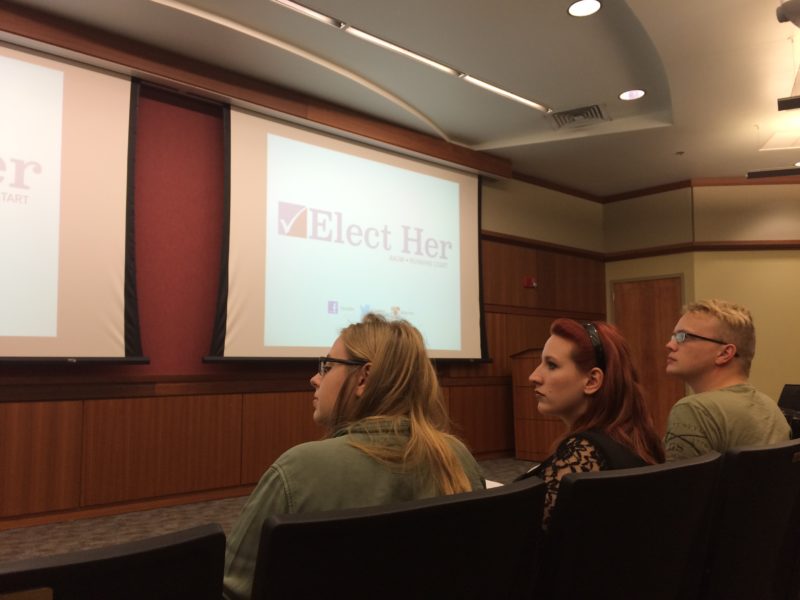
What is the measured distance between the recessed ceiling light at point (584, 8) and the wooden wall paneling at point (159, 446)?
3.61m

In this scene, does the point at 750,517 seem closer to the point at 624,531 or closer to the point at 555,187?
the point at 624,531

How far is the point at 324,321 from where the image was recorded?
5137 mm

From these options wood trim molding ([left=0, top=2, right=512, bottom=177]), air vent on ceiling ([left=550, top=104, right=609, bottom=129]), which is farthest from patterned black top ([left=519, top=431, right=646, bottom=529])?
air vent on ceiling ([left=550, top=104, right=609, bottom=129])

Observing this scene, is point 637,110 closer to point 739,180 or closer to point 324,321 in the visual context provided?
point 739,180

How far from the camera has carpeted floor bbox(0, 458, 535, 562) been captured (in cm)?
337

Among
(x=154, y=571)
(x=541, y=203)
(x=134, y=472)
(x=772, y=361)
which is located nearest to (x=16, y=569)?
(x=154, y=571)

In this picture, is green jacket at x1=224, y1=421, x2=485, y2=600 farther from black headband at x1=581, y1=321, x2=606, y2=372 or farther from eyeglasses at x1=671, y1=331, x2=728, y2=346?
eyeglasses at x1=671, y1=331, x2=728, y2=346

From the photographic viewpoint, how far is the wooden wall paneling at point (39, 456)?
12.5ft

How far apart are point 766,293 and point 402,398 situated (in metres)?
7.50

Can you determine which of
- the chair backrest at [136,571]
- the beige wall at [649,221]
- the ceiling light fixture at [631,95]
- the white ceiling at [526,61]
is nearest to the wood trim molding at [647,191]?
the beige wall at [649,221]

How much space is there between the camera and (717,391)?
203 cm

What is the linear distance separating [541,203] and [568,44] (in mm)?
3077

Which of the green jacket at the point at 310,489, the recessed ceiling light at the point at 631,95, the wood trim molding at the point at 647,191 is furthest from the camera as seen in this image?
the wood trim molding at the point at 647,191

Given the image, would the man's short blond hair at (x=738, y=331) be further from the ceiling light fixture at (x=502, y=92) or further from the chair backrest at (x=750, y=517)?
the ceiling light fixture at (x=502, y=92)
